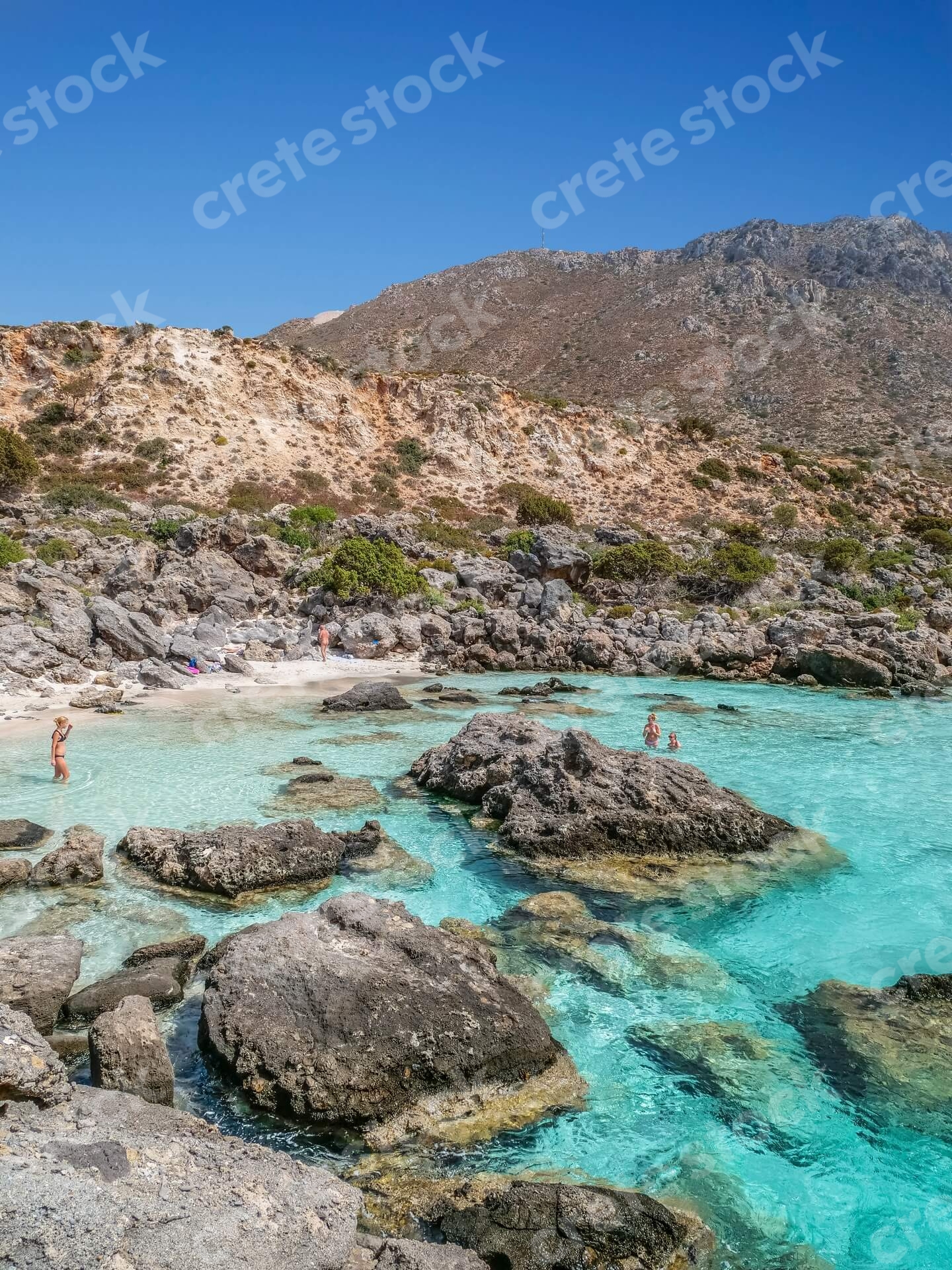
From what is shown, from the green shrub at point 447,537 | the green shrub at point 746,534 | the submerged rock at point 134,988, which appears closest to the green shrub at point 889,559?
the green shrub at point 746,534

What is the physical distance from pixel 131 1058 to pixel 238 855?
151 inches

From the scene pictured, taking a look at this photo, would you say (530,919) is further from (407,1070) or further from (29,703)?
(29,703)

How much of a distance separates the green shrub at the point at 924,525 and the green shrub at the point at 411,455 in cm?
2956

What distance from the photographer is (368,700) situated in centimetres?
1852

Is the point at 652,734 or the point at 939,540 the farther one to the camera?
the point at 939,540

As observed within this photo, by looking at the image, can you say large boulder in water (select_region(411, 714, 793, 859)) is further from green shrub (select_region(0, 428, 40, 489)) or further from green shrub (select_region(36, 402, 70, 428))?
green shrub (select_region(36, 402, 70, 428))

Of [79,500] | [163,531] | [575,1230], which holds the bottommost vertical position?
[575,1230]

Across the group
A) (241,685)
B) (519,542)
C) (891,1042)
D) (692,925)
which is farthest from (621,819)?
(519,542)

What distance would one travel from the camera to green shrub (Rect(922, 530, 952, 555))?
4372cm

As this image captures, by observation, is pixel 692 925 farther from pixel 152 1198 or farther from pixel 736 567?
pixel 736 567

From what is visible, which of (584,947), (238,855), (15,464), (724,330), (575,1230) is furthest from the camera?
(724,330)

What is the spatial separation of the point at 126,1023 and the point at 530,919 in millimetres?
4062

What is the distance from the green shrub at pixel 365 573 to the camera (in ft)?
89.2

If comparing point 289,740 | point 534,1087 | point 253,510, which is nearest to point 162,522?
point 253,510
